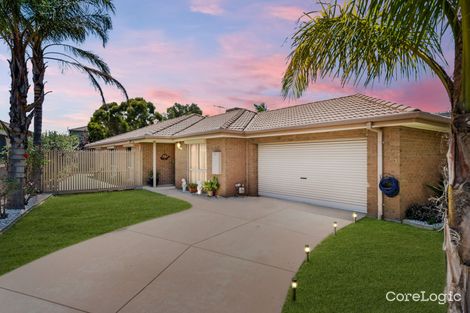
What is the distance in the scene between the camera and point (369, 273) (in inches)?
187

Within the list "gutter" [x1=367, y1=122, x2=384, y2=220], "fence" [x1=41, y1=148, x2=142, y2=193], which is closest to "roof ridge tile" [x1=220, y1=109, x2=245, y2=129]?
"fence" [x1=41, y1=148, x2=142, y2=193]

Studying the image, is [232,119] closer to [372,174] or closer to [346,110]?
[346,110]

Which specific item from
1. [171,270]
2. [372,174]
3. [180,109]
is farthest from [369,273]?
[180,109]

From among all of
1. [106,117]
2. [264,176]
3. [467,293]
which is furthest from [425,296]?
[106,117]

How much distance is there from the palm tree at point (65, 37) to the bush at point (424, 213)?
13.4 m

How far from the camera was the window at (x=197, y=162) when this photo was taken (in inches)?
Result: 601

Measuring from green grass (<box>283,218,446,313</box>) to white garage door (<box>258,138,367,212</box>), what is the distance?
3.09 m

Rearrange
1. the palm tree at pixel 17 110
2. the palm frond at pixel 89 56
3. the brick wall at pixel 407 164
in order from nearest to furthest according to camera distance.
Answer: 1. the brick wall at pixel 407 164
2. the palm tree at pixel 17 110
3. the palm frond at pixel 89 56

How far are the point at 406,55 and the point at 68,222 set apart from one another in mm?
9551

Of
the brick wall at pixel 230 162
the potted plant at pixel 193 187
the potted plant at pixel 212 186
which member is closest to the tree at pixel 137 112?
the potted plant at pixel 193 187

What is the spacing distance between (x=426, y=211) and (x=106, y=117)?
40.0 m

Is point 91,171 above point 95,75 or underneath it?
underneath

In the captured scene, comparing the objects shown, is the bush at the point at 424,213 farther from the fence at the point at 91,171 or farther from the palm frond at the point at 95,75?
the fence at the point at 91,171

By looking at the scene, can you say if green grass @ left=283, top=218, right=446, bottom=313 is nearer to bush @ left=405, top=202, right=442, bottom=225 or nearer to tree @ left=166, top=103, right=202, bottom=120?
bush @ left=405, top=202, right=442, bottom=225
